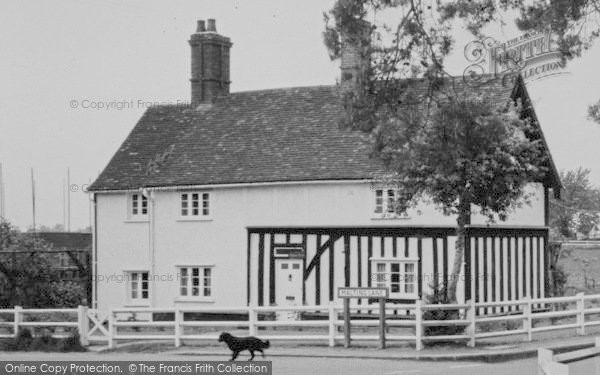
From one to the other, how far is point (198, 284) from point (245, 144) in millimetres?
4900

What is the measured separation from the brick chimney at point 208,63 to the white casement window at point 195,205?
4.84m

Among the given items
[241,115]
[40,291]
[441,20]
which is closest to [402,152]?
[441,20]

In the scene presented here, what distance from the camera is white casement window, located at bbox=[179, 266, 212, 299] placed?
125 ft

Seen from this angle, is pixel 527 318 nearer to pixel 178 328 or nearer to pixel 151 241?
pixel 178 328

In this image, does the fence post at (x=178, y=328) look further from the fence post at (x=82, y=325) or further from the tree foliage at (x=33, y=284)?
the tree foliage at (x=33, y=284)

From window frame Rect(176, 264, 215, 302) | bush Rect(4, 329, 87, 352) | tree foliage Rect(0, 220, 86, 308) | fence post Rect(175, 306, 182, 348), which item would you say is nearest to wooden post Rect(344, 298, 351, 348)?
fence post Rect(175, 306, 182, 348)

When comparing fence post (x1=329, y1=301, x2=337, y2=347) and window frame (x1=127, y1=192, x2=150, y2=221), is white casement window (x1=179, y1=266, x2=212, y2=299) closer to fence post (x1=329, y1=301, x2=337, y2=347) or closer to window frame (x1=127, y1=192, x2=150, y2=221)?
window frame (x1=127, y1=192, x2=150, y2=221)

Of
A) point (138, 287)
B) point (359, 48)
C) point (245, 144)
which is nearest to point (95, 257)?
point (138, 287)

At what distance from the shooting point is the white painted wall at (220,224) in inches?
1405

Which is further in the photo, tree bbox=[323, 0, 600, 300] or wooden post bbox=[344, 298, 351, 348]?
wooden post bbox=[344, 298, 351, 348]

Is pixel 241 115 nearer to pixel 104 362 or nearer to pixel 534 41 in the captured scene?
pixel 534 41

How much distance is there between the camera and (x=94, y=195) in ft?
135

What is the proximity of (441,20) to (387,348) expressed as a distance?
971 cm

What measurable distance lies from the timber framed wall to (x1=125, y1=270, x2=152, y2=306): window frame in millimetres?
4345
